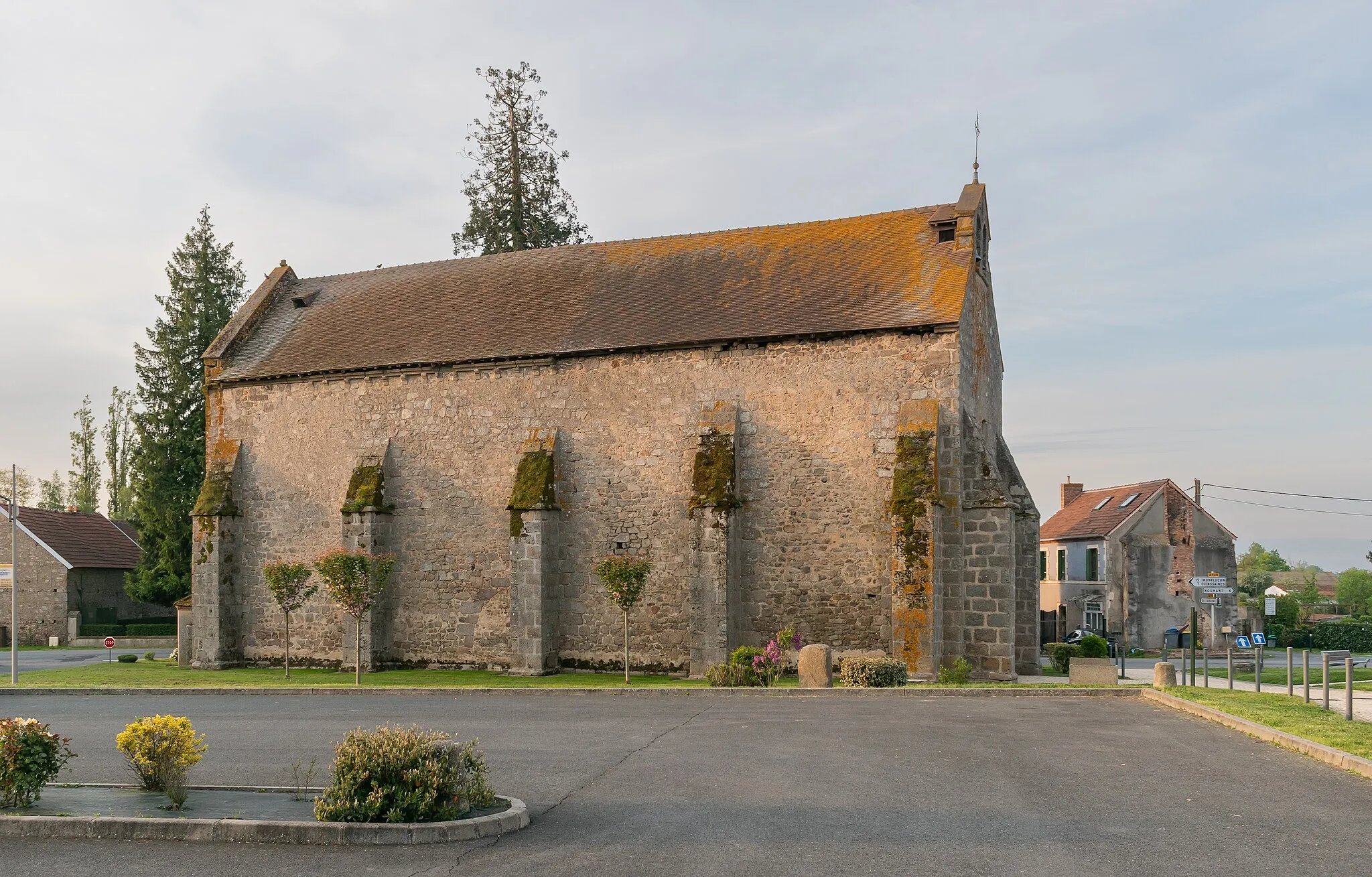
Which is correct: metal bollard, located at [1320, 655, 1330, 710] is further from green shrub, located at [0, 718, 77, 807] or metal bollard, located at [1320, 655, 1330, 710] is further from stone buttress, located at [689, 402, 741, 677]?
green shrub, located at [0, 718, 77, 807]

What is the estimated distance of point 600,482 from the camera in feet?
81.5

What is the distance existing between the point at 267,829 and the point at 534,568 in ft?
51.4

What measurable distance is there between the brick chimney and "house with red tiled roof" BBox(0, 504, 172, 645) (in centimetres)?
4375

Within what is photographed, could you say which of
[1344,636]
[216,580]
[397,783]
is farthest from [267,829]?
[1344,636]

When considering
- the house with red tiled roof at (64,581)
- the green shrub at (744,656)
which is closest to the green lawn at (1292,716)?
the green shrub at (744,656)

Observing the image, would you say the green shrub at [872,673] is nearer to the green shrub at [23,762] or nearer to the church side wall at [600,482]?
the church side wall at [600,482]

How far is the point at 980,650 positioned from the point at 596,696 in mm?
8456

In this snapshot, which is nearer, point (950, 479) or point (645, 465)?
point (950, 479)

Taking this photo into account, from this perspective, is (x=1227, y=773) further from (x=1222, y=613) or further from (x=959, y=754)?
(x=1222, y=613)

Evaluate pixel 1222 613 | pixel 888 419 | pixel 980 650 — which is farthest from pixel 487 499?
pixel 1222 613

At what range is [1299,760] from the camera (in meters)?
11.4

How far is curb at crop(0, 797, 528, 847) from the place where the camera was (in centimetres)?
828

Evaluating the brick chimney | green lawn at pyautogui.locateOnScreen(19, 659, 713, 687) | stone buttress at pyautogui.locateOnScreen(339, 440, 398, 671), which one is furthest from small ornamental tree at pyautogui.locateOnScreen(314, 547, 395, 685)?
the brick chimney

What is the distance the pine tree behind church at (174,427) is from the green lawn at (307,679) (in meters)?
14.5
